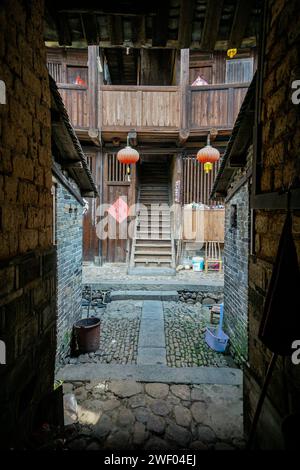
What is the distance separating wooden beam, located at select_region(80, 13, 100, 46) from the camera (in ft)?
8.91

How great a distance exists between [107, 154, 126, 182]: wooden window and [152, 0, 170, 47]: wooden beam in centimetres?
847

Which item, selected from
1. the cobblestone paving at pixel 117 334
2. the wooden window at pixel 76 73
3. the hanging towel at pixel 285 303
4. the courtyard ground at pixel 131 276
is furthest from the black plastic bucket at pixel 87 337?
the wooden window at pixel 76 73

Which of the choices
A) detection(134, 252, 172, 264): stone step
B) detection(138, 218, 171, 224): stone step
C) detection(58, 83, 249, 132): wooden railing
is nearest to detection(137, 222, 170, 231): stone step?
detection(138, 218, 171, 224): stone step

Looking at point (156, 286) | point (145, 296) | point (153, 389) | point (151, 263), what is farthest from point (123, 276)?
point (153, 389)

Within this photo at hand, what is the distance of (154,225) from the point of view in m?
11.5

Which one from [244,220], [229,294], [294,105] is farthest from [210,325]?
[294,105]

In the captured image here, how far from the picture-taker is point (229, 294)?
228 inches

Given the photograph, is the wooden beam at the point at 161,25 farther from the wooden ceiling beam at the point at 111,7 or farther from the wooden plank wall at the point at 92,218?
the wooden plank wall at the point at 92,218

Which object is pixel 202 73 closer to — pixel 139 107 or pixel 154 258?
pixel 139 107

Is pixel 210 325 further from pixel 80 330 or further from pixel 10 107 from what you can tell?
pixel 10 107

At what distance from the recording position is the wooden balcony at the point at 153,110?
991 cm

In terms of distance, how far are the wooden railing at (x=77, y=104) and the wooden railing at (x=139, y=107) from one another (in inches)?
25.2

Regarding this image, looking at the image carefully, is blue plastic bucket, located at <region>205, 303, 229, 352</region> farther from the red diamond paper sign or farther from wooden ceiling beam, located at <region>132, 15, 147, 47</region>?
the red diamond paper sign
